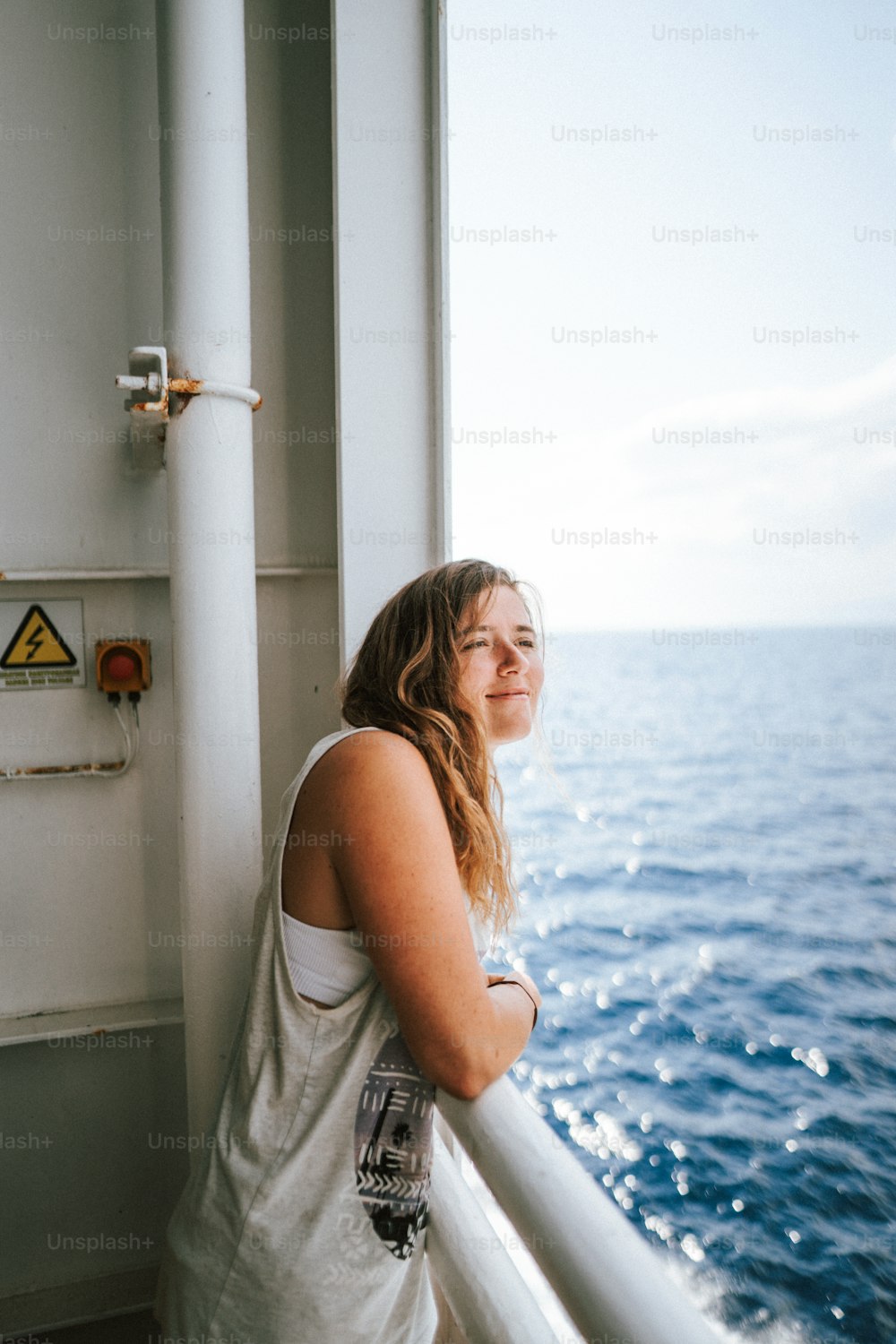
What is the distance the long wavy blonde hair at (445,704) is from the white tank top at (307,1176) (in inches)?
5.7

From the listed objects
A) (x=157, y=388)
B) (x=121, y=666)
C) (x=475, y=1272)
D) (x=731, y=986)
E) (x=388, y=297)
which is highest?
(x=388, y=297)

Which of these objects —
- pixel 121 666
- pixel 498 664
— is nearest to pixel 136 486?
pixel 121 666

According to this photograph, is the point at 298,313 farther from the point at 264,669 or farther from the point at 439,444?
the point at 264,669

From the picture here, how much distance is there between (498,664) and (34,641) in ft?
3.75

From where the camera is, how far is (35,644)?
1.87 metres

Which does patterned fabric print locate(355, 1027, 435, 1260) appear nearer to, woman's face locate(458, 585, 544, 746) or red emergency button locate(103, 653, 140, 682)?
woman's face locate(458, 585, 544, 746)

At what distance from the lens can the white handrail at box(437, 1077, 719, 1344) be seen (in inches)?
23.7

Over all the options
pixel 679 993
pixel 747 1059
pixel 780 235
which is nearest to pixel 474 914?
pixel 747 1059

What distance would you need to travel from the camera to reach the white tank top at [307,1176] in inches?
37.2

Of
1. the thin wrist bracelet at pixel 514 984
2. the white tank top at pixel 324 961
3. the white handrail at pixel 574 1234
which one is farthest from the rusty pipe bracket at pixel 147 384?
the white handrail at pixel 574 1234

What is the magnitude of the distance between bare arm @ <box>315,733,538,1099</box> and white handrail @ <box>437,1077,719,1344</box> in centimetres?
5

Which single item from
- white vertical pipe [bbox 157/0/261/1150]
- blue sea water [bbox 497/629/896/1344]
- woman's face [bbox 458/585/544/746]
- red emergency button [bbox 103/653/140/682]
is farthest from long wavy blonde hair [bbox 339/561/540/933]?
red emergency button [bbox 103/653/140/682]

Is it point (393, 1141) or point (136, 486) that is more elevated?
point (136, 486)

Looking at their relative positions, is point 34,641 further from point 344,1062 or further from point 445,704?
point 344,1062
